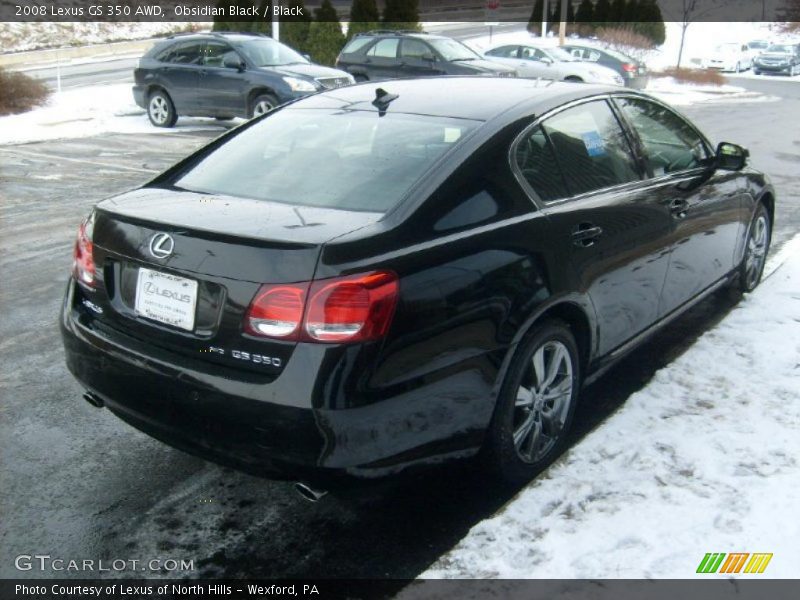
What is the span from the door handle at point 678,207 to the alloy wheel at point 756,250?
1400mm

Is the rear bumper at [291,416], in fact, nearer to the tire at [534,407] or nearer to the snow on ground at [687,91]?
the tire at [534,407]

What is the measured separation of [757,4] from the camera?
71875 millimetres

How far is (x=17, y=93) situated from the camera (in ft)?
60.9

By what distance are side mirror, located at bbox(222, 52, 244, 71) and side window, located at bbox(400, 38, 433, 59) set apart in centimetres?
469

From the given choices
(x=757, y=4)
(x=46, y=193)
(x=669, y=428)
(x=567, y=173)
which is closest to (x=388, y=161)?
(x=567, y=173)

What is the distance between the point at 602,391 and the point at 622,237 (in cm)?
99

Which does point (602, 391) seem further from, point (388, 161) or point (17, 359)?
point (17, 359)

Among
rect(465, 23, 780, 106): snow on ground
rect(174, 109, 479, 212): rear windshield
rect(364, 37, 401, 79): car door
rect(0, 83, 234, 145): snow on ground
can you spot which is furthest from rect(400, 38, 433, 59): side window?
rect(174, 109, 479, 212): rear windshield

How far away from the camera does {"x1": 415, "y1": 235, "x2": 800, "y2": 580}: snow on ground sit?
2.97 meters

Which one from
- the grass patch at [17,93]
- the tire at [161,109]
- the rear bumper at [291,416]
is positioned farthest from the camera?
the grass patch at [17,93]

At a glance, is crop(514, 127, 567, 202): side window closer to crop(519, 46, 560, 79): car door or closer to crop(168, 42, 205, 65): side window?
crop(168, 42, 205, 65): side window

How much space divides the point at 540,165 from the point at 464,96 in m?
0.57

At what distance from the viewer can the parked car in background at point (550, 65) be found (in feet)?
72.6
